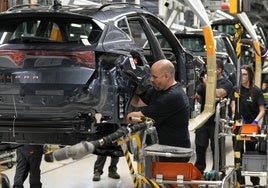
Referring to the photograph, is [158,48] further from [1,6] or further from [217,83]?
→ [1,6]

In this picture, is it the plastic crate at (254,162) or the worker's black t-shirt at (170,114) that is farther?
the plastic crate at (254,162)

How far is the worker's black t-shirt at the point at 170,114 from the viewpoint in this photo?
4.10m

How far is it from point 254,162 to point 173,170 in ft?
4.97

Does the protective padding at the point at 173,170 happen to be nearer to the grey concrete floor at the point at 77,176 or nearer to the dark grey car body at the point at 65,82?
the dark grey car body at the point at 65,82

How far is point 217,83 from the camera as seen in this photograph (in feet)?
23.7

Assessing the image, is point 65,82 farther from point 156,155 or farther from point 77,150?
point 77,150

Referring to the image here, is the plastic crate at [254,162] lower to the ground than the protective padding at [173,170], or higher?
lower

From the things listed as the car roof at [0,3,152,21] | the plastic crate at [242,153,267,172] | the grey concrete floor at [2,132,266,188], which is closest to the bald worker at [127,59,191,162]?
the plastic crate at [242,153,267,172]

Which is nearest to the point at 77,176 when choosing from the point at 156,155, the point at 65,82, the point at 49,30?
the point at 49,30

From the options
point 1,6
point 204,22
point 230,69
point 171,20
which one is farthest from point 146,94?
point 171,20

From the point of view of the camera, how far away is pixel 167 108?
4.12m

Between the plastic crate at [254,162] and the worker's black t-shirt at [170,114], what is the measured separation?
64cm

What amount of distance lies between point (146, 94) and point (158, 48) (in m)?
1.26

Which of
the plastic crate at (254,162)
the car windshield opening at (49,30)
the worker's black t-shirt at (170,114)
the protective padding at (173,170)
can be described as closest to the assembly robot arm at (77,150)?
the protective padding at (173,170)
